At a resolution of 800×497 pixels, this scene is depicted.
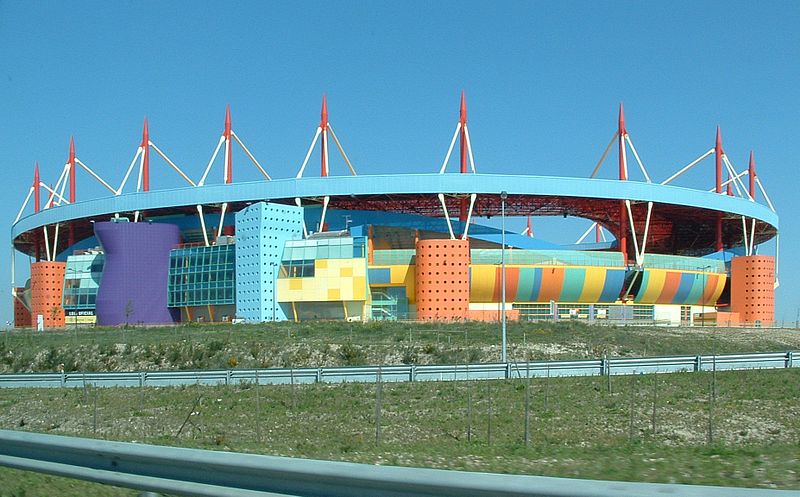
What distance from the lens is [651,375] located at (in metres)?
27.8

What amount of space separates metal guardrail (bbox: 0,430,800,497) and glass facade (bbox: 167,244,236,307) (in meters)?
59.7

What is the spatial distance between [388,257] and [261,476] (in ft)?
195

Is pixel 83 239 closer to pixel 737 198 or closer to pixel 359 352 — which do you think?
pixel 359 352

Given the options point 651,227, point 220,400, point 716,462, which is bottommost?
point 220,400

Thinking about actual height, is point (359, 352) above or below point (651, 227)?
below

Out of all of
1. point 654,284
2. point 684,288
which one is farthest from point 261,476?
point 684,288

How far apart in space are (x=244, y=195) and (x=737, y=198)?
45.0 meters

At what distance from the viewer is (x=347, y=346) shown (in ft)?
129

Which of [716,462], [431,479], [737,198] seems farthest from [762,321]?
[431,479]

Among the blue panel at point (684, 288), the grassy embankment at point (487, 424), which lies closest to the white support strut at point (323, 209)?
the blue panel at point (684, 288)

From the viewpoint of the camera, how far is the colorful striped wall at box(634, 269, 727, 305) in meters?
69.5

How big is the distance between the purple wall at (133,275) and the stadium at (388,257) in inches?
4.4

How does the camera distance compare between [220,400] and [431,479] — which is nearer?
[431,479]

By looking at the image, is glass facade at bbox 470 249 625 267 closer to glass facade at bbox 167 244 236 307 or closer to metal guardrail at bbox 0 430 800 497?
glass facade at bbox 167 244 236 307
